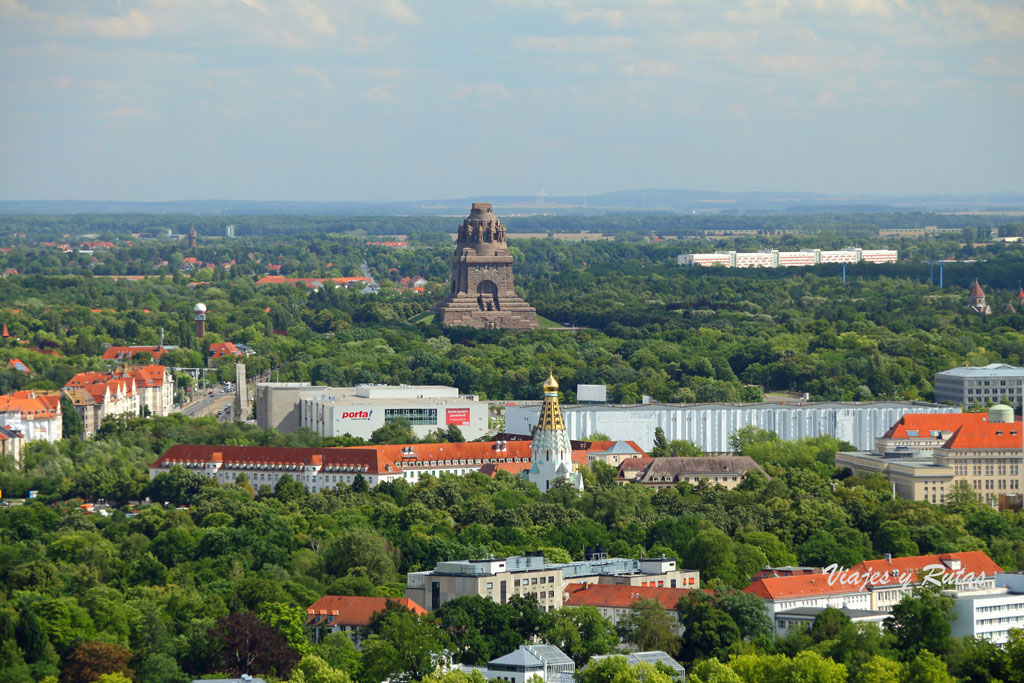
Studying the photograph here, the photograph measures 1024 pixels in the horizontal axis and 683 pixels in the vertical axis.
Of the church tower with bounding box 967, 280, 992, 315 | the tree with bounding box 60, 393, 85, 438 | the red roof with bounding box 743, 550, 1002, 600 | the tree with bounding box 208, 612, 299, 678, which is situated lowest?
the church tower with bounding box 967, 280, 992, 315

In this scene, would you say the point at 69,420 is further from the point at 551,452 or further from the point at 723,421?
the point at 551,452

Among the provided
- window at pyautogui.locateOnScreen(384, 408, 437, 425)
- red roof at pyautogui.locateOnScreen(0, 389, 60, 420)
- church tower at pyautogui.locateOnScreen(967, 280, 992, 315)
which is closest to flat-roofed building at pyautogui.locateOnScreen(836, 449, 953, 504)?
window at pyautogui.locateOnScreen(384, 408, 437, 425)

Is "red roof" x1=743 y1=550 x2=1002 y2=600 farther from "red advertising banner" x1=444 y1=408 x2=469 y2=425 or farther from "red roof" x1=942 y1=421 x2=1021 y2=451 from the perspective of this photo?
"red advertising banner" x1=444 y1=408 x2=469 y2=425

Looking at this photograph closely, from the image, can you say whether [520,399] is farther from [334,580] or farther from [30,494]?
[334,580]

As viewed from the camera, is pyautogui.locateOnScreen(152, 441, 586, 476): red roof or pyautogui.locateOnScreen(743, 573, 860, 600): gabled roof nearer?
pyautogui.locateOnScreen(743, 573, 860, 600): gabled roof

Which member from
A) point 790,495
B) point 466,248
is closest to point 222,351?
point 466,248

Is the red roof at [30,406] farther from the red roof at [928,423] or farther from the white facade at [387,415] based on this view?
the red roof at [928,423]
